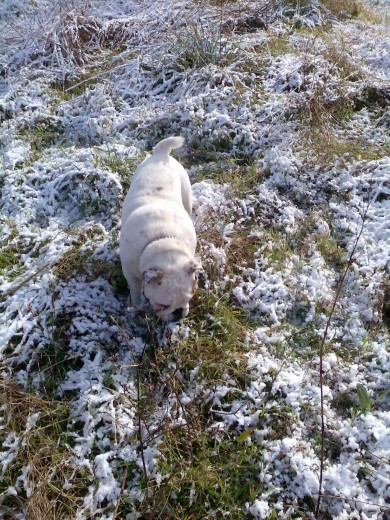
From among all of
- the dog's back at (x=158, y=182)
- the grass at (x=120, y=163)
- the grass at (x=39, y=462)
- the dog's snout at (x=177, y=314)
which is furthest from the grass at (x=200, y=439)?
the grass at (x=120, y=163)

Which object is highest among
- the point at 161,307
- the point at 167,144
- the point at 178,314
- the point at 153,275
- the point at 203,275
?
the point at 167,144

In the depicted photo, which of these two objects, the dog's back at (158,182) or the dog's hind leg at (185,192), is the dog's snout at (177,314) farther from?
the dog's hind leg at (185,192)

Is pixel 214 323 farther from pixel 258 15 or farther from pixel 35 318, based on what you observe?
pixel 258 15

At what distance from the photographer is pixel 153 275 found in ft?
8.89

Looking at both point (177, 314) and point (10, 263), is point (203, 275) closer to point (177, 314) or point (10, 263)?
point (177, 314)

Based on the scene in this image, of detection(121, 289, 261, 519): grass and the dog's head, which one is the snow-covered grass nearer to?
detection(121, 289, 261, 519): grass

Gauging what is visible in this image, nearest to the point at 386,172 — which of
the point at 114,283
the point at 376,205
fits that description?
the point at 376,205

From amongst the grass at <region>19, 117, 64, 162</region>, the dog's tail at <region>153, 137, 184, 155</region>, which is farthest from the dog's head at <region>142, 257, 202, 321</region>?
the grass at <region>19, 117, 64, 162</region>

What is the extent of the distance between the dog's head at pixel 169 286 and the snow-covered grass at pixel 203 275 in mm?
283

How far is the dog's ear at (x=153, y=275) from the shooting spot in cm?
272

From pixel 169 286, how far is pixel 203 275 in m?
0.74

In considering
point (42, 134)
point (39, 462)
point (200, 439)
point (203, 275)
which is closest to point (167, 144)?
point (203, 275)

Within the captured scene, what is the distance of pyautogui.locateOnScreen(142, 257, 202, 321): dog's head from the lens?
9.07ft

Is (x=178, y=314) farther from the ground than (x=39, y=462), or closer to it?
farther from the ground
